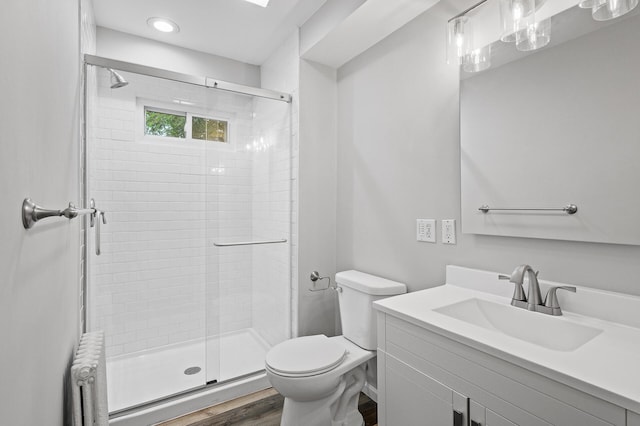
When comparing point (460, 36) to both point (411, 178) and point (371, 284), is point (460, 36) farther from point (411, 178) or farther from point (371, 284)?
point (371, 284)

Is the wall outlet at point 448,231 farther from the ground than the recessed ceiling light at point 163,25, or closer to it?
closer to it

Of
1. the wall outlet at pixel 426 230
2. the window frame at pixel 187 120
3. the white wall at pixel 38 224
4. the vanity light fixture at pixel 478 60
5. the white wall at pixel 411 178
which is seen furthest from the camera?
the window frame at pixel 187 120

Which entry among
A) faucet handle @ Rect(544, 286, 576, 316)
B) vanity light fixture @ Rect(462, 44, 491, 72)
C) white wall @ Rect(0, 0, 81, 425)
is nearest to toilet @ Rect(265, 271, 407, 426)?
faucet handle @ Rect(544, 286, 576, 316)

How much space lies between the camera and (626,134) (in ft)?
3.39

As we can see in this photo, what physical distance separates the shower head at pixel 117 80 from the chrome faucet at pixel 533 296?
240 cm

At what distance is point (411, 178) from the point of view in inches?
71.3

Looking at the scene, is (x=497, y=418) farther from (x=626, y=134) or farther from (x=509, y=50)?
(x=509, y=50)

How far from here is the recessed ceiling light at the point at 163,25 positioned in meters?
2.28

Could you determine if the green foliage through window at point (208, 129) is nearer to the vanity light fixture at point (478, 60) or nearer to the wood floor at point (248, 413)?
the vanity light fixture at point (478, 60)

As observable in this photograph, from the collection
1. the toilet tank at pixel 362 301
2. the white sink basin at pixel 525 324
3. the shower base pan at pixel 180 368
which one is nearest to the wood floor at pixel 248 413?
the shower base pan at pixel 180 368

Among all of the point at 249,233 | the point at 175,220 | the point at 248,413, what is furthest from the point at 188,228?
the point at 248,413

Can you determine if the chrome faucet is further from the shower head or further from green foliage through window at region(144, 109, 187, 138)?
the shower head

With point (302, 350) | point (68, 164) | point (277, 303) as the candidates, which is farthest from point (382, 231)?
point (68, 164)

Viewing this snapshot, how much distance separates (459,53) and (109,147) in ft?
7.15
